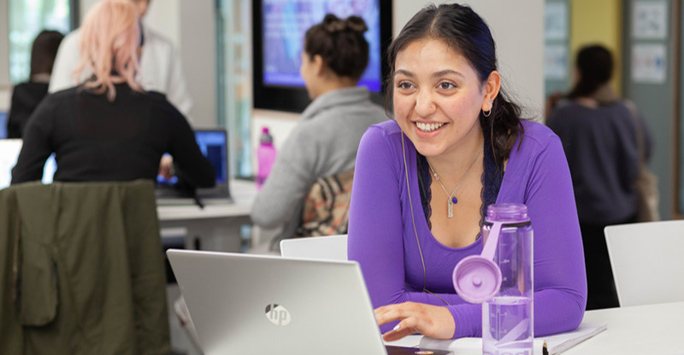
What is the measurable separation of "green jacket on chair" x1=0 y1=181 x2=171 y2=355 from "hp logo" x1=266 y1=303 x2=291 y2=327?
1520 mm

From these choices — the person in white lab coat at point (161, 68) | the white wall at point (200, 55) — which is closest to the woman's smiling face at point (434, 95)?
the person in white lab coat at point (161, 68)

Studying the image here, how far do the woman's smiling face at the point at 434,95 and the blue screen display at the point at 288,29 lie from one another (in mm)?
1791

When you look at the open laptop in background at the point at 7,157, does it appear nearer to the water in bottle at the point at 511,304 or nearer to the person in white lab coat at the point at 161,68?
the person in white lab coat at the point at 161,68

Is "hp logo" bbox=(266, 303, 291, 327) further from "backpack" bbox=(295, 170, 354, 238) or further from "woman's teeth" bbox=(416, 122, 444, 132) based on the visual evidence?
"backpack" bbox=(295, 170, 354, 238)

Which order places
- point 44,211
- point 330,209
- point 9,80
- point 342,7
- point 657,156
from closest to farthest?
point 44,211
point 330,209
point 342,7
point 657,156
point 9,80

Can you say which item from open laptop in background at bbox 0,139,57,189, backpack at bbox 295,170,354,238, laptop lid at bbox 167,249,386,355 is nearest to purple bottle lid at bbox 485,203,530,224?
laptop lid at bbox 167,249,386,355

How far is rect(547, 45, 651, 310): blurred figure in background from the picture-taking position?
436 centimetres

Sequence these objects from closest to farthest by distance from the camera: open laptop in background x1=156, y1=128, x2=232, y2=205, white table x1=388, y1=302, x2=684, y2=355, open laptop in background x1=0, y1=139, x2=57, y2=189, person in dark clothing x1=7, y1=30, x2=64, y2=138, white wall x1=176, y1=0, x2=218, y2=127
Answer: white table x1=388, y1=302, x2=684, y2=355, open laptop in background x1=0, y1=139, x2=57, y2=189, open laptop in background x1=156, y1=128, x2=232, y2=205, person in dark clothing x1=7, y1=30, x2=64, y2=138, white wall x1=176, y1=0, x2=218, y2=127

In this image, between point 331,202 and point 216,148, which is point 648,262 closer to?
point 331,202

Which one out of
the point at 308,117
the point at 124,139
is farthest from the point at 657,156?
the point at 124,139

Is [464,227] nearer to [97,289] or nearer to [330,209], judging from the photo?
[330,209]

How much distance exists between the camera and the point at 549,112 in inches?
193

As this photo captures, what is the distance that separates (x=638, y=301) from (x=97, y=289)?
5.08 feet

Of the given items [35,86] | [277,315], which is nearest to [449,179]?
[277,315]
